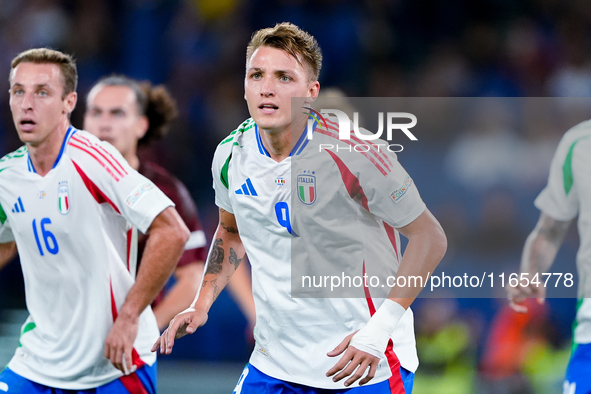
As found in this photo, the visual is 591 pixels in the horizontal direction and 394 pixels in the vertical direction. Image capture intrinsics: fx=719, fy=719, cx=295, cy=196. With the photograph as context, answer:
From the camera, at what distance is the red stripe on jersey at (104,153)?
3.74 metres

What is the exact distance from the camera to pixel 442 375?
6.30 metres

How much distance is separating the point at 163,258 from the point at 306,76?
119cm

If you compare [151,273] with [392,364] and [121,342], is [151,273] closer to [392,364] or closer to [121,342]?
[121,342]

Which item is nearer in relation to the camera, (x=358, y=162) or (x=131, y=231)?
(x=358, y=162)

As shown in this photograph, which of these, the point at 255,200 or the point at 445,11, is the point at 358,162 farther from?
the point at 445,11

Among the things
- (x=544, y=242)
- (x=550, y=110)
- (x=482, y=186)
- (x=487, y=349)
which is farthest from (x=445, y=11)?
(x=544, y=242)

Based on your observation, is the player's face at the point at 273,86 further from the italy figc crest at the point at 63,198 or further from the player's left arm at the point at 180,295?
the player's left arm at the point at 180,295

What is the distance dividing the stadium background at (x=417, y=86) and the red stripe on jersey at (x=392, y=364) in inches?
107

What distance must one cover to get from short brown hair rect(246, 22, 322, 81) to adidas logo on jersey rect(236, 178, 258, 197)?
0.61 m

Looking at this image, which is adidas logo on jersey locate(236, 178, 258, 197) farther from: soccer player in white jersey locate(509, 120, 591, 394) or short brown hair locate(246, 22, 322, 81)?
soccer player in white jersey locate(509, 120, 591, 394)

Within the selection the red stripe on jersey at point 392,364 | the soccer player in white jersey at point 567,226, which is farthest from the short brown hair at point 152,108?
the soccer player in white jersey at point 567,226

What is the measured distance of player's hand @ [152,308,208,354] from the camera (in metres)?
3.11

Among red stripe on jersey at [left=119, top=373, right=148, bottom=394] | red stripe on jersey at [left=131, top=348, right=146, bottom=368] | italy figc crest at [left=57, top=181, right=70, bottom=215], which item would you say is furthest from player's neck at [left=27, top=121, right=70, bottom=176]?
red stripe on jersey at [left=119, top=373, right=148, bottom=394]

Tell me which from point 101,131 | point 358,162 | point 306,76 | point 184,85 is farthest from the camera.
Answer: point 184,85
